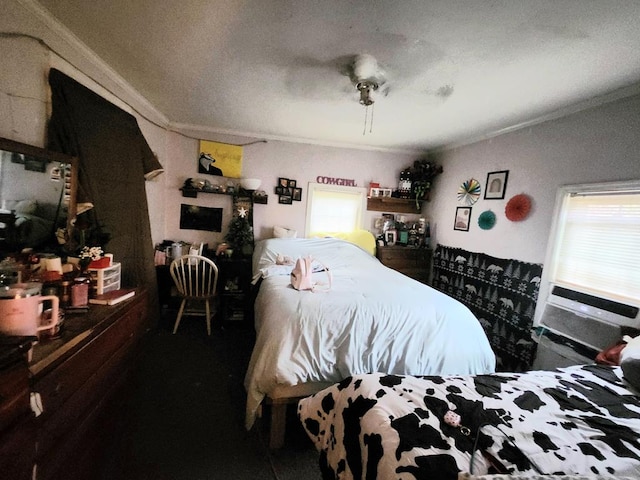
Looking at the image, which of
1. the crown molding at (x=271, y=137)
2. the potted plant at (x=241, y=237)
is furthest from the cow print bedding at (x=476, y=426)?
the crown molding at (x=271, y=137)

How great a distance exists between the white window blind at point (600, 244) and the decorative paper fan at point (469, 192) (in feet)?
3.06

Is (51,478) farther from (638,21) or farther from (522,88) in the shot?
(522,88)

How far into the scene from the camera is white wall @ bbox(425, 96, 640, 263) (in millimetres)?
1919

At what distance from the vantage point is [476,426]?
0.94 meters

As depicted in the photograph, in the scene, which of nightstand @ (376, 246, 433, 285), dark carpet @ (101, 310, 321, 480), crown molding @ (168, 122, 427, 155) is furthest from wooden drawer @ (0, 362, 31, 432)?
nightstand @ (376, 246, 433, 285)

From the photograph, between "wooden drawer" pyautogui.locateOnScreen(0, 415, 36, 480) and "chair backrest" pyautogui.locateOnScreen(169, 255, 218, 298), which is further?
"chair backrest" pyautogui.locateOnScreen(169, 255, 218, 298)

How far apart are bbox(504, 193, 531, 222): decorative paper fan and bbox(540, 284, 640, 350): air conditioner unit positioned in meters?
0.69

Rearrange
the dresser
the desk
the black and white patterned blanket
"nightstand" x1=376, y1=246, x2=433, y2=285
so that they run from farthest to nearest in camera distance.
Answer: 1. "nightstand" x1=376, y1=246, x2=433, y2=285
2. the desk
3. the black and white patterned blanket
4. the dresser

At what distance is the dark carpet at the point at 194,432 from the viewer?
1.39m

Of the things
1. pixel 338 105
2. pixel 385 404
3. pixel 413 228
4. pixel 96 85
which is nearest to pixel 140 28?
pixel 96 85

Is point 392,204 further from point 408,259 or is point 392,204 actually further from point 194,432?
point 194,432

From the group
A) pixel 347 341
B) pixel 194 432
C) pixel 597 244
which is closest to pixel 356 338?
pixel 347 341

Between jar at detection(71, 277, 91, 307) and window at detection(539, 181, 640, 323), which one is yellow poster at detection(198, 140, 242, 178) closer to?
jar at detection(71, 277, 91, 307)

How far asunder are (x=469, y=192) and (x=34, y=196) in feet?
12.6
